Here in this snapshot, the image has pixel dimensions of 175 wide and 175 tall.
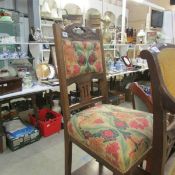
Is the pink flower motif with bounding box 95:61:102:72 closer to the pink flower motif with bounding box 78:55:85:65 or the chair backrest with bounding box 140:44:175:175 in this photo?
the pink flower motif with bounding box 78:55:85:65

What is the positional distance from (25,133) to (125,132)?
4.39 feet

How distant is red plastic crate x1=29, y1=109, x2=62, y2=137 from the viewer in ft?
7.16

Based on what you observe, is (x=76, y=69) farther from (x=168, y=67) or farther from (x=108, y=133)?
(x=168, y=67)

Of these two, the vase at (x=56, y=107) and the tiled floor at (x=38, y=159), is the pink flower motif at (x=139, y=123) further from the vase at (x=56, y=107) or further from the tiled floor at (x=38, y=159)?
the vase at (x=56, y=107)

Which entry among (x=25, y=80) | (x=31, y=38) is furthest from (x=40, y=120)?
(x=31, y=38)

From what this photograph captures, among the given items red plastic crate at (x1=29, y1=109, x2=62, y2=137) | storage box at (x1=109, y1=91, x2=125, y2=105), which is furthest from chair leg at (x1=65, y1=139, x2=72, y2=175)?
storage box at (x1=109, y1=91, x2=125, y2=105)

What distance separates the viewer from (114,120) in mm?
1034

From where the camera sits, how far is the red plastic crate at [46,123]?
218cm

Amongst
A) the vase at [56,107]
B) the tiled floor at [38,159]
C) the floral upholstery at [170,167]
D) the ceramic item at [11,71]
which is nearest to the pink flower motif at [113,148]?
the floral upholstery at [170,167]

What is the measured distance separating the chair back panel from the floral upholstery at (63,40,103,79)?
0.55 m

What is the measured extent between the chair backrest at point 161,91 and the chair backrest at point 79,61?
20.9 inches

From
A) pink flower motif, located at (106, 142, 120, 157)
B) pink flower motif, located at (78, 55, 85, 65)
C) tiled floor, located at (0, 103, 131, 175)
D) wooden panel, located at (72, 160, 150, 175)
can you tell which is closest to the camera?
pink flower motif, located at (106, 142, 120, 157)

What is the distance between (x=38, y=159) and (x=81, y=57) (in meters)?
1.08

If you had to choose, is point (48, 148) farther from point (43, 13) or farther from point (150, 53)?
point (43, 13)
